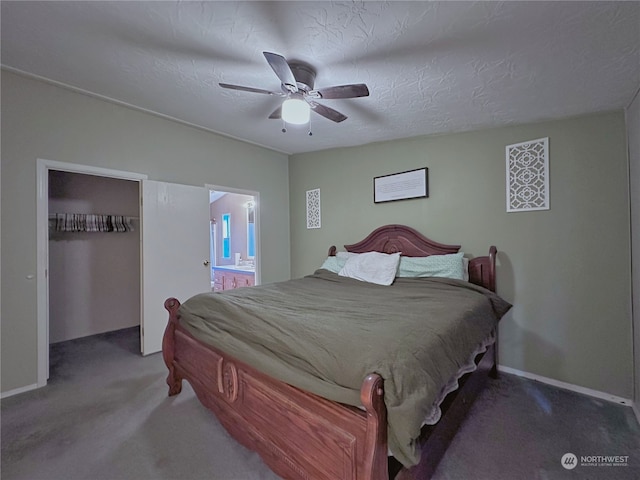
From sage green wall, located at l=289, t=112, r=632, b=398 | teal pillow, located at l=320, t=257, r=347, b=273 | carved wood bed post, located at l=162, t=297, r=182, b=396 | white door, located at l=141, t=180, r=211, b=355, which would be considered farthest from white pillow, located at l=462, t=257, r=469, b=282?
white door, located at l=141, t=180, r=211, b=355

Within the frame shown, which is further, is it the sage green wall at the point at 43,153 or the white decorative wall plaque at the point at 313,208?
the white decorative wall plaque at the point at 313,208

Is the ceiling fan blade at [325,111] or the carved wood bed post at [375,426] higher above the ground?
the ceiling fan blade at [325,111]

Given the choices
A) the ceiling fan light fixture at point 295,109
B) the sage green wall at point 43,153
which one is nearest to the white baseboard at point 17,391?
the sage green wall at point 43,153

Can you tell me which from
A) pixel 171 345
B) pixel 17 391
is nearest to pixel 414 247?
pixel 171 345

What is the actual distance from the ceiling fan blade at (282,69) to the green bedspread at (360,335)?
→ 1435 mm

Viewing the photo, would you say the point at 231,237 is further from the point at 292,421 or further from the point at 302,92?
the point at 292,421

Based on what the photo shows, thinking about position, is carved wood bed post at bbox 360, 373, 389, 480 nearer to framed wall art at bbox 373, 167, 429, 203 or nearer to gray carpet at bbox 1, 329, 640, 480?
gray carpet at bbox 1, 329, 640, 480

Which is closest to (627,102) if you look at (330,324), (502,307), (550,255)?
(550,255)

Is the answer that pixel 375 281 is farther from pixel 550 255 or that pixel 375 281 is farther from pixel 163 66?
pixel 163 66

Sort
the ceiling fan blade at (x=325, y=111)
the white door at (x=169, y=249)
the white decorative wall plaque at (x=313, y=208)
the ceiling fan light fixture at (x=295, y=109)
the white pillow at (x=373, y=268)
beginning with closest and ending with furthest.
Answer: the ceiling fan light fixture at (x=295, y=109) → the ceiling fan blade at (x=325, y=111) → the white pillow at (x=373, y=268) → the white door at (x=169, y=249) → the white decorative wall plaque at (x=313, y=208)

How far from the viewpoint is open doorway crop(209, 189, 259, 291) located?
16.5 ft

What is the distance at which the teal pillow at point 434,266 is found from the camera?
2.71 metres

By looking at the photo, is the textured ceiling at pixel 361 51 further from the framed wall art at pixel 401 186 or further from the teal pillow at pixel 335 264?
the teal pillow at pixel 335 264

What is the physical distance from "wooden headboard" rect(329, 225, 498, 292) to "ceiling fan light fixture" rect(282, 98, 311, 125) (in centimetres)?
186
